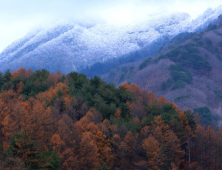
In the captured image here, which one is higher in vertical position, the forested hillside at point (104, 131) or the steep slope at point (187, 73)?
the forested hillside at point (104, 131)

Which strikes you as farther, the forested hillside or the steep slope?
the steep slope

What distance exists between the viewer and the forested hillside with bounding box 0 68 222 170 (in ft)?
125

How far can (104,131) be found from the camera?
45531 millimetres

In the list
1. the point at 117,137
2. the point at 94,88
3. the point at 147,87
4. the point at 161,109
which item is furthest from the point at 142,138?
the point at 147,87

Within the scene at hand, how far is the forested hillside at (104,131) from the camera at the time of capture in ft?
125

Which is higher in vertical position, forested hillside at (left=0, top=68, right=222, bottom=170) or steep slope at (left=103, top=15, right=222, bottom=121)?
forested hillside at (left=0, top=68, right=222, bottom=170)

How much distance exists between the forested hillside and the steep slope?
7987 cm

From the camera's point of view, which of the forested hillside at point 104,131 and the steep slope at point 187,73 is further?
the steep slope at point 187,73

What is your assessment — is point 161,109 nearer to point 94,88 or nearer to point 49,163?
point 94,88

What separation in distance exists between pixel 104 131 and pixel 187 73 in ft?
421

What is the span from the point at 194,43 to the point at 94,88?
139 metres

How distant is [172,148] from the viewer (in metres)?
43.6

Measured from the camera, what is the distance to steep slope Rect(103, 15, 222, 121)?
144 m

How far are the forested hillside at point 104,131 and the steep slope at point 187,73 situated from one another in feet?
262
